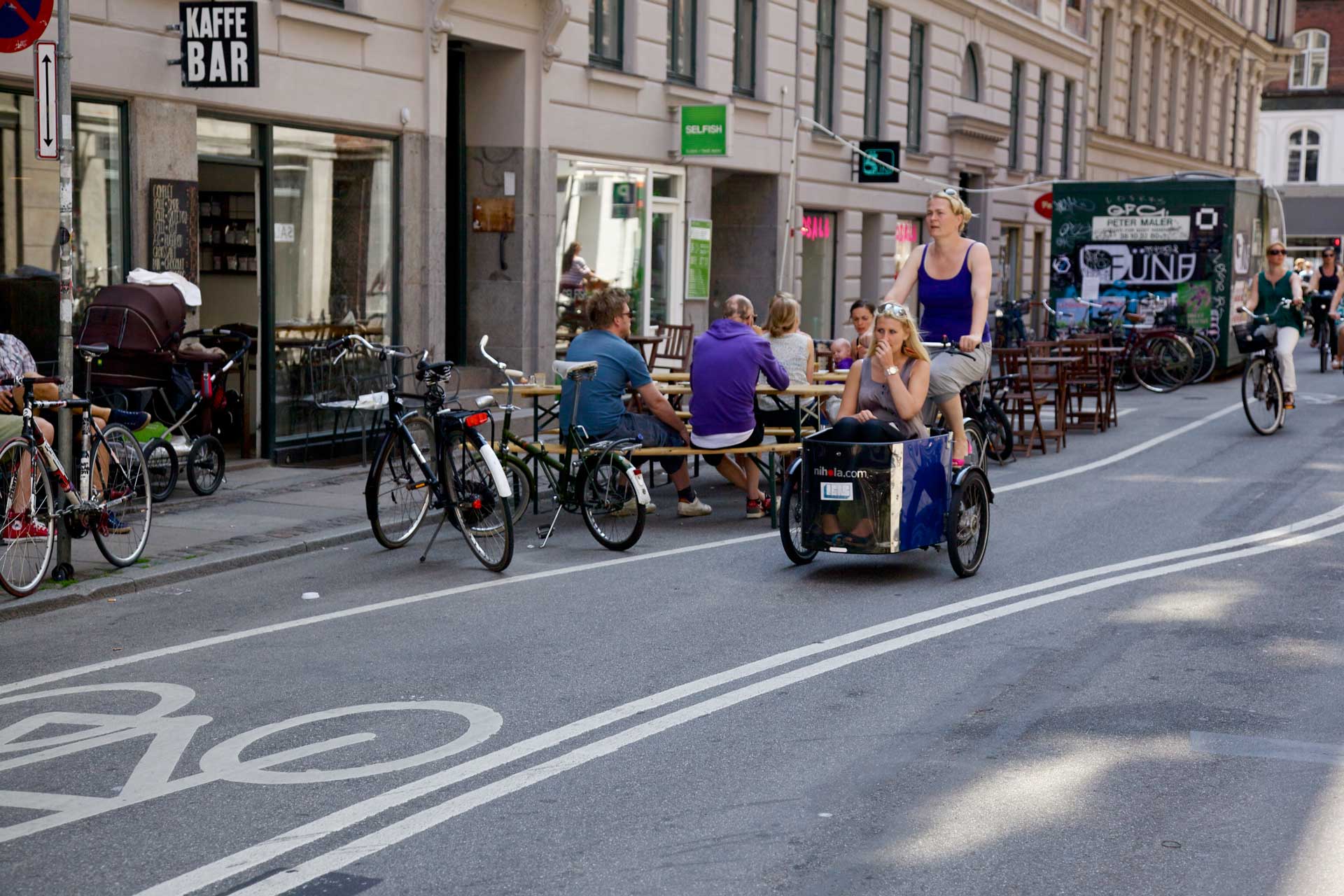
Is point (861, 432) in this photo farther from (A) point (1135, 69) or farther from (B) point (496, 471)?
(A) point (1135, 69)

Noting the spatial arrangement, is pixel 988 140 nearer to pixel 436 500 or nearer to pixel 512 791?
pixel 436 500

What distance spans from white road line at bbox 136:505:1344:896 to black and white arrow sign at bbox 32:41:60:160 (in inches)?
181

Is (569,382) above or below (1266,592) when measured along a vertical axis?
above

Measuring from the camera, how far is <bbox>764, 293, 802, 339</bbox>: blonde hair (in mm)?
12562

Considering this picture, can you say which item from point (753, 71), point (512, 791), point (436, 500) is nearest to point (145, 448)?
point (436, 500)

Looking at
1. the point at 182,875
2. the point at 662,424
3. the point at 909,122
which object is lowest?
the point at 182,875

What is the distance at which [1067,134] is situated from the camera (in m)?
36.7

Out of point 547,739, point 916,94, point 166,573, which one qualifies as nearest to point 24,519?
point 166,573

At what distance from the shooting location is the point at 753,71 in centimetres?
2252

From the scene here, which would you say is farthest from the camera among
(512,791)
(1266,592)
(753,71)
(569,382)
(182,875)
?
(753,71)

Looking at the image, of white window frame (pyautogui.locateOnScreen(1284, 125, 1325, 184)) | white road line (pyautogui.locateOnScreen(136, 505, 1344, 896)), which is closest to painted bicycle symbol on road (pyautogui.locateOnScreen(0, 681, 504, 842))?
white road line (pyautogui.locateOnScreen(136, 505, 1344, 896))

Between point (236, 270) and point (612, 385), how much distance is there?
176 inches

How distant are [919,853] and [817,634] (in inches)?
118

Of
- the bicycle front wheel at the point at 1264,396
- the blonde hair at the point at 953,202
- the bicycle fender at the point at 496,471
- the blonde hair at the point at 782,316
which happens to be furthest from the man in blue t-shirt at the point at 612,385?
the bicycle front wheel at the point at 1264,396
